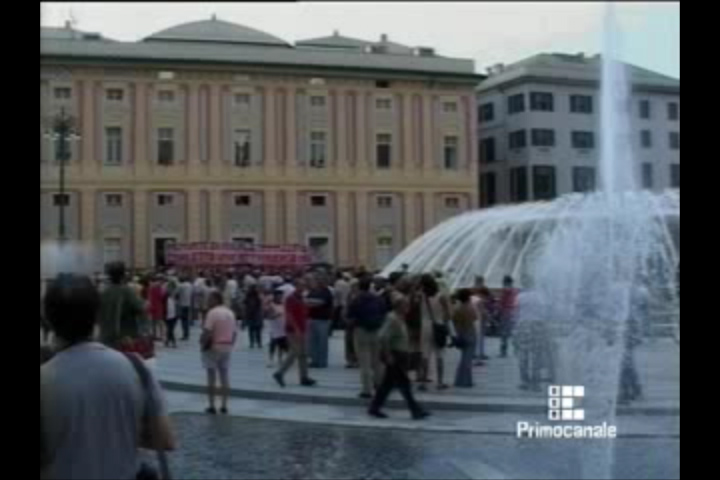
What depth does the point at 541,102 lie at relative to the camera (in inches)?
2406

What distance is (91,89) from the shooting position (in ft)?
175

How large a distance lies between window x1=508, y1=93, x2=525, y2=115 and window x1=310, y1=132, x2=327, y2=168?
484 inches

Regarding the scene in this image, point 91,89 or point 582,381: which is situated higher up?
point 91,89

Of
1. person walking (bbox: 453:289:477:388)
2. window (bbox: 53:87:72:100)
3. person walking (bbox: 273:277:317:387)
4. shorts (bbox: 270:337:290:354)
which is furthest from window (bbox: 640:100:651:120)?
person walking (bbox: 453:289:477:388)

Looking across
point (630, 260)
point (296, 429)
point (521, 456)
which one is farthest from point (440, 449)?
point (630, 260)

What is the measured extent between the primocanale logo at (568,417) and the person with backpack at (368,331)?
3.99 metres

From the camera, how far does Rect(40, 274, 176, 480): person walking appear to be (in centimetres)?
324

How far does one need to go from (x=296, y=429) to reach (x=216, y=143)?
148ft

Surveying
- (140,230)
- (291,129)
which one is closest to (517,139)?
(291,129)

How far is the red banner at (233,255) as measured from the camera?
48.9m

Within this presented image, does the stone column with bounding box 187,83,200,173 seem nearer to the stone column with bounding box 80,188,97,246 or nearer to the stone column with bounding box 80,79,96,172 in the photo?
the stone column with bounding box 80,79,96,172

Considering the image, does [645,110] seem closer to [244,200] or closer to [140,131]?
[244,200]

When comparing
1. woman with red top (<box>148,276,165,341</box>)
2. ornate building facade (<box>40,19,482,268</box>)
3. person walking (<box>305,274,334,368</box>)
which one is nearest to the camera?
person walking (<box>305,274,334,368</box>)
